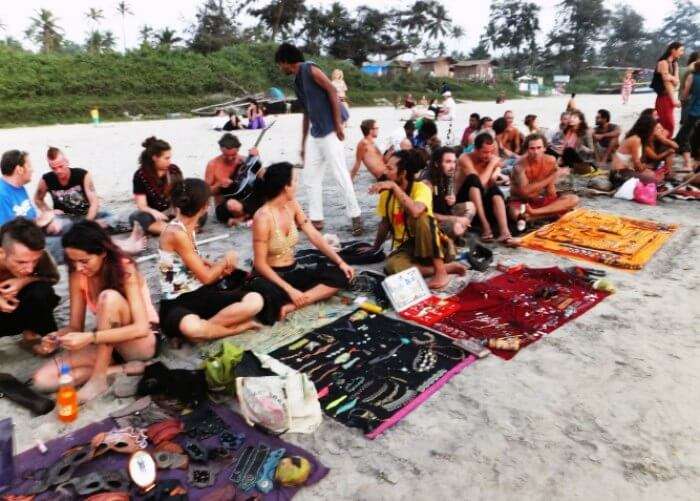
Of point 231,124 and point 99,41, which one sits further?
point 99,41

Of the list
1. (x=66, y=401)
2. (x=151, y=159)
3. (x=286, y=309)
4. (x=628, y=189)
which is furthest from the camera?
(x=628, y=189)

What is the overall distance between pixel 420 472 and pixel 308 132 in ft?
14.6

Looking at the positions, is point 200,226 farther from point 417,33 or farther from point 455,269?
point 417,33

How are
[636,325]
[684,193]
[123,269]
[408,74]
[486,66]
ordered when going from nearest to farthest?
[123,269] → [636,325] → [684,193] → [408,74] → [486,66]

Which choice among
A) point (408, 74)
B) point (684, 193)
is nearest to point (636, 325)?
point (684, 193)

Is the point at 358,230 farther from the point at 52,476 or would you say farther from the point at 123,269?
the point at 52,476

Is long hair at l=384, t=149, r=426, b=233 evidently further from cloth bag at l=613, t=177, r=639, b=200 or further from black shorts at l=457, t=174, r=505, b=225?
cloth bag at l=613, t=177, r=639, b=200

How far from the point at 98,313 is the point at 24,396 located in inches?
24.8

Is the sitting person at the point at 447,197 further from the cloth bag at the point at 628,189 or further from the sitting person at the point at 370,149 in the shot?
the cloth bag at the point at 628,189

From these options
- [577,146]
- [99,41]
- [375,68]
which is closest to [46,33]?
[99,41]

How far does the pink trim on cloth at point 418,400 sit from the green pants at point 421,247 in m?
1.21

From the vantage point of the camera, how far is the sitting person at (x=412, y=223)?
4234 millimetres

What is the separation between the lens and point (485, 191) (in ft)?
18.5

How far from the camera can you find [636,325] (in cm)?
367
